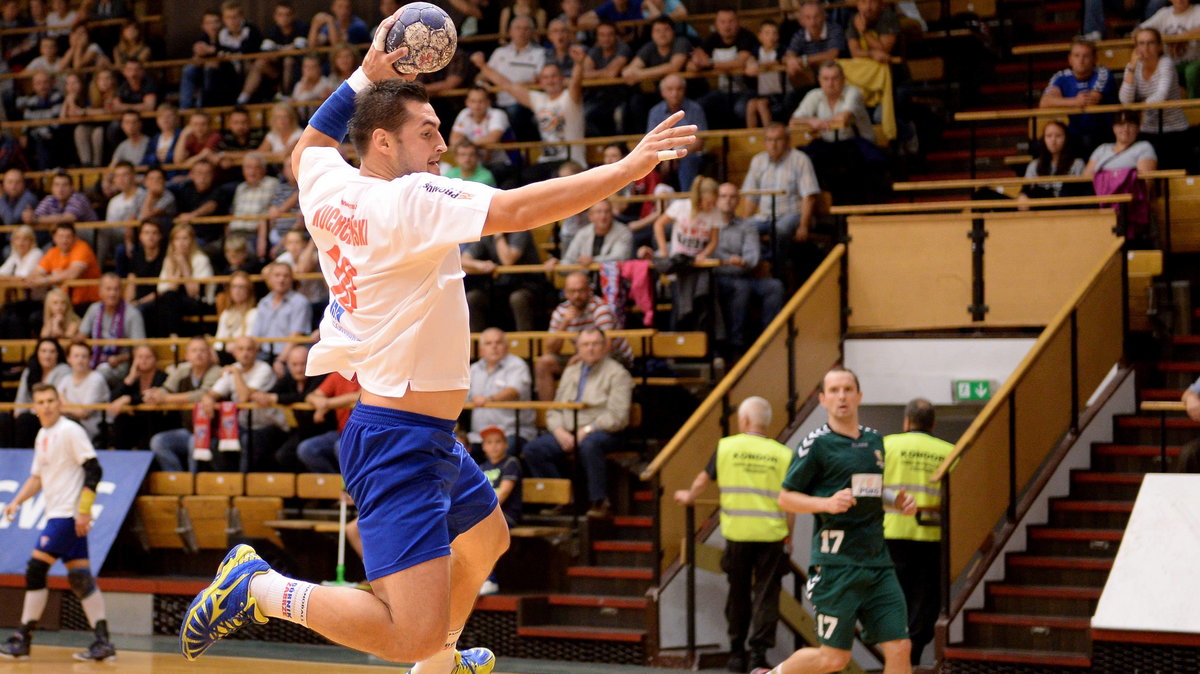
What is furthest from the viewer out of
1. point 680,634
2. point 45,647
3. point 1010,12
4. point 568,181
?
point 1010,12

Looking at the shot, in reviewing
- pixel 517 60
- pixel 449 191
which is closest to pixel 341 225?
pixel 449 191

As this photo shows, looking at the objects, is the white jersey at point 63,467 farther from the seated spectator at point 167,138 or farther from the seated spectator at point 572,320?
the seated spectator at point 167,138

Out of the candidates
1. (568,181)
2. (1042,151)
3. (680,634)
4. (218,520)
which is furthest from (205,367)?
(568,181)

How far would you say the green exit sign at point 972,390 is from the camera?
1053 centimetres

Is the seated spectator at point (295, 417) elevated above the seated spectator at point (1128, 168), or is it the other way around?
the seated spectator at point (1128, 168)

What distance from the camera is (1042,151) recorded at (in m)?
11.4

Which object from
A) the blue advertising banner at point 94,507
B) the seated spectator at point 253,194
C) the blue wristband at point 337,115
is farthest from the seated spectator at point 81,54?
the blue wristband at point 337,115

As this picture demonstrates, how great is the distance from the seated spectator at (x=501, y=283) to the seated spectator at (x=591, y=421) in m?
1.07

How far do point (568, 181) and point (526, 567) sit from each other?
691 centimetres

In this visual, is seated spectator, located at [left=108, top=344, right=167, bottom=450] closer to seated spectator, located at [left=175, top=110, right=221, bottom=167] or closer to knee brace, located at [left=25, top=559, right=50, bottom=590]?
knee brace, located at [left=25, top=559, right=50, bottom=590]

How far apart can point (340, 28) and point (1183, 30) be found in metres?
8.75

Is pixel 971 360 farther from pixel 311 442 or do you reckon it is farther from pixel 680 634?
pixel 311 442

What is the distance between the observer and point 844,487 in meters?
7.11

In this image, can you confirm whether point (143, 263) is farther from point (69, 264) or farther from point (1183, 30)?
point (1183, 30)
